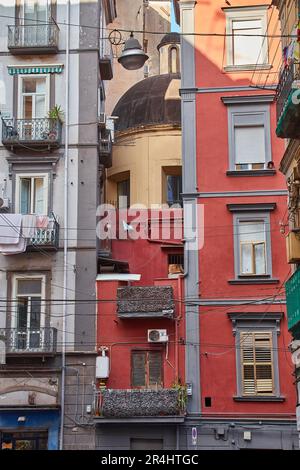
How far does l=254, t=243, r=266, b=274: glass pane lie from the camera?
2564cm

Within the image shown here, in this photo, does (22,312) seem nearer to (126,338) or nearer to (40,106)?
(126,338)

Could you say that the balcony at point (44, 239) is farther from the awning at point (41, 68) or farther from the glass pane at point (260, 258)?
the glass pane at point (260, 258)

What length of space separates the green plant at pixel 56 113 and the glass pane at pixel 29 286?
17.7 ft

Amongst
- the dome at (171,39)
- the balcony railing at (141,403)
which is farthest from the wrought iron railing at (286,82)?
the dome at (171,39)

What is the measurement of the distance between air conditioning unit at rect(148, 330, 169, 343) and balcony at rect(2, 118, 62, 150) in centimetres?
697

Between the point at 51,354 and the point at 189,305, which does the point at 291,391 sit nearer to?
the point at 189,305

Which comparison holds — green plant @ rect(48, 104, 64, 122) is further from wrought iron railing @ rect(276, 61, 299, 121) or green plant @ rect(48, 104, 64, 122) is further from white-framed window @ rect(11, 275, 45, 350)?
wrought iron railing @ rect(276, 61, 299, 121)

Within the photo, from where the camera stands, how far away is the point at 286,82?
17.0 m

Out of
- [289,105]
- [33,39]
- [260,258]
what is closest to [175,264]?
[260,258]

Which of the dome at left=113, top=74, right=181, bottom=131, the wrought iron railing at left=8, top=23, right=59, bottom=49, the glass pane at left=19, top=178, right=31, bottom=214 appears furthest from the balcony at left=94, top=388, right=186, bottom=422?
the wrought iron railing at left=8, top=23, right=59, bottom=49

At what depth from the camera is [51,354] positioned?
2527cm

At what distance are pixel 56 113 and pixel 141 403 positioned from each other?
983 centimetres
